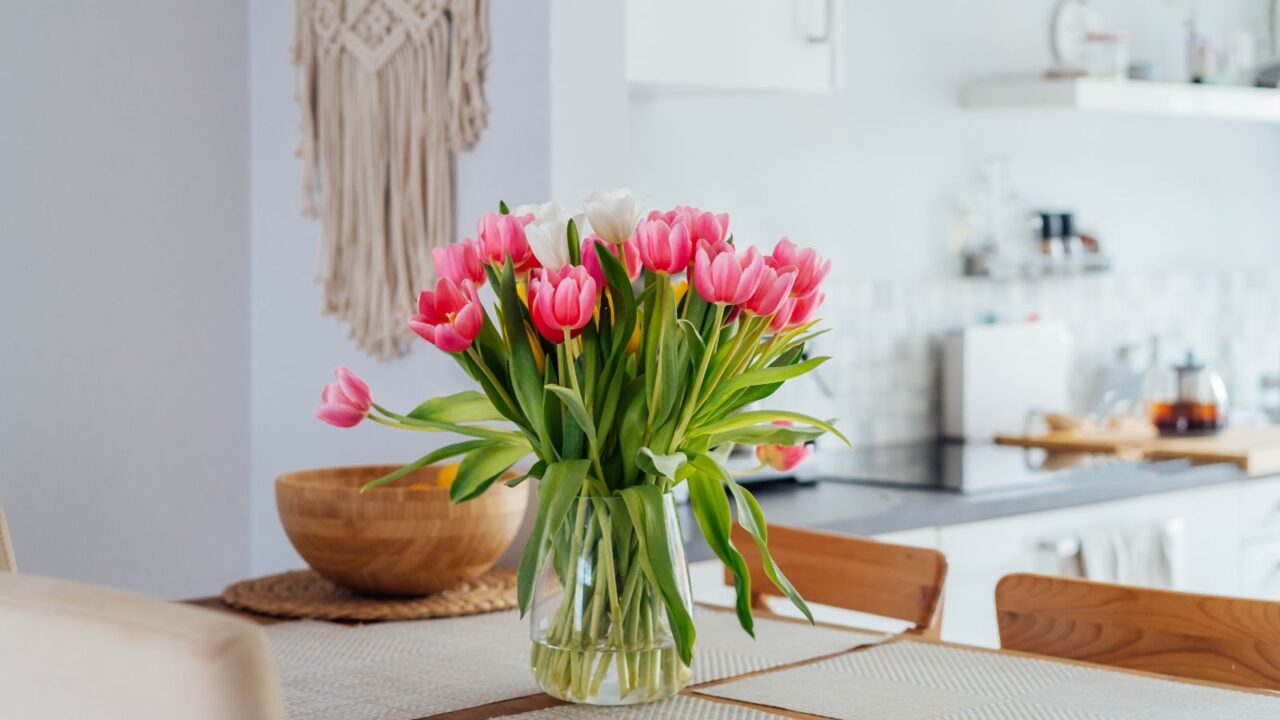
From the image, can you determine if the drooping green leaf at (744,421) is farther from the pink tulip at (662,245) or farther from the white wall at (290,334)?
the white wall at (290,334)

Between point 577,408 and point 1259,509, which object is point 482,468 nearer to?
point 577,408

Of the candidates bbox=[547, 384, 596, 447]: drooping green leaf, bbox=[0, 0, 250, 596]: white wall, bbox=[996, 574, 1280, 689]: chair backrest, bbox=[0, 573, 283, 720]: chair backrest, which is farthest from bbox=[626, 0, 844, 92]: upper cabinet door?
bbox=[0, 573, 283, 720]: chair backrest

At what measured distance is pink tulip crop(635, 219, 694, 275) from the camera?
1290 mm

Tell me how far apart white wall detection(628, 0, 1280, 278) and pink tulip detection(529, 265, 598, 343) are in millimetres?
1954

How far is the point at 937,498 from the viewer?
9.35 ft

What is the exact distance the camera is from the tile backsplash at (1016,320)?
3.66 meters

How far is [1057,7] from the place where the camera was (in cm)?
407

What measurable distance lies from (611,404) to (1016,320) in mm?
2871

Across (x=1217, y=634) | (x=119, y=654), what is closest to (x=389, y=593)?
(x=1217, y=634)

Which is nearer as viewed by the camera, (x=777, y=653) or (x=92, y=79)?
(x=777, y=653)

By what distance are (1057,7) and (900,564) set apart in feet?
8.54

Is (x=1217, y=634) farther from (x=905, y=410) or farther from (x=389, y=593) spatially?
(x=905, y=410)

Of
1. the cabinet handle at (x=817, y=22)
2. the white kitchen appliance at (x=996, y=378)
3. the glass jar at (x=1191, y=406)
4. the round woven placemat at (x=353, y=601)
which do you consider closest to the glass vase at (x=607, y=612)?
the round woven placemat at (x=353, y=601)

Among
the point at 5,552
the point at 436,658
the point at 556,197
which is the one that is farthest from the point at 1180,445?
the point at 5,552
